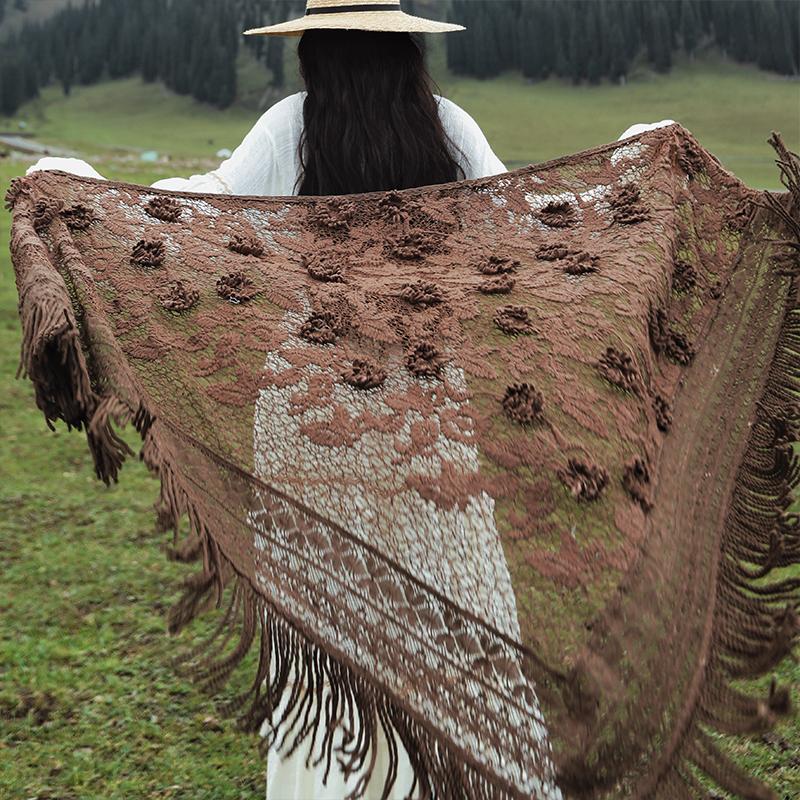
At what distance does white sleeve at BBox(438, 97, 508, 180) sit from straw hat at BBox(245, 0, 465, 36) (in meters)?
0.18

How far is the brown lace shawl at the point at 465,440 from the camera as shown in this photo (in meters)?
1.61

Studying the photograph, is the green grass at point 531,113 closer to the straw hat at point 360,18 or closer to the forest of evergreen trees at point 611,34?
the forest of evergreen trees at point 611,34

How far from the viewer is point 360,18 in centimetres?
226

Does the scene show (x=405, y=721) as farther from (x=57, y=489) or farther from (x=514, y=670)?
(x=57, y=489)

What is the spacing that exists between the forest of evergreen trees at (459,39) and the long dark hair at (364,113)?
30779mm

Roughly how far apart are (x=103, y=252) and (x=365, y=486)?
2.37 ft

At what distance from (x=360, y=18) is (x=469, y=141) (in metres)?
0.39

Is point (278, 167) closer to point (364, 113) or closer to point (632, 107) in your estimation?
point (364, 113)

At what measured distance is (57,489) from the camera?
17.4ft

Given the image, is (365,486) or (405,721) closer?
(405,721)

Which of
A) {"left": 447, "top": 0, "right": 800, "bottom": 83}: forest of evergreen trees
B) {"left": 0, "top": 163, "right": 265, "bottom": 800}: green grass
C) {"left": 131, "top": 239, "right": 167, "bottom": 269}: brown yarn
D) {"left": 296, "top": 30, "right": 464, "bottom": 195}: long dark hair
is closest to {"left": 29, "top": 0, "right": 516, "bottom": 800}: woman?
{"left": 296, "top": 30, "right": 464, "bottom": 195}: long dark hair

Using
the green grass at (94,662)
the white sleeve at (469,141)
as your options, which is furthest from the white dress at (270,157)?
the green grass at (94,662)

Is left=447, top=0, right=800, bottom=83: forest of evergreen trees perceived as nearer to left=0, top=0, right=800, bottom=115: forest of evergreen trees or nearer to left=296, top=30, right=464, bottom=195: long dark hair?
left=0, top=0, right=800, bottom=115: forest of evergreen trees

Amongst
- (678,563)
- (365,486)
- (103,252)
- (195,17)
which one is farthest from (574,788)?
(195,17)
